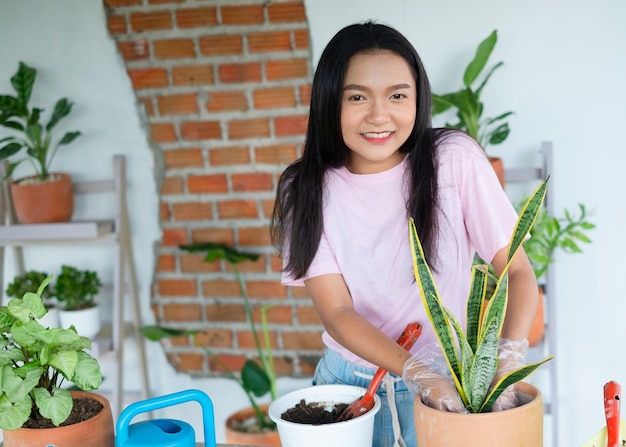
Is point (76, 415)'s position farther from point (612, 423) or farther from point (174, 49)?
point (174, 49)

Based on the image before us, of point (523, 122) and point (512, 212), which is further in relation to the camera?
point (523, 122)

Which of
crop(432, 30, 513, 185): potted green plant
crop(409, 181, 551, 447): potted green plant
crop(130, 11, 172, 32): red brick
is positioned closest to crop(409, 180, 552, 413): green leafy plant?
crop(409, 181, 551, 447): potted green plant

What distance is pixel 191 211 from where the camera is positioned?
270cm

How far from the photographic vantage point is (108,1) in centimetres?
263

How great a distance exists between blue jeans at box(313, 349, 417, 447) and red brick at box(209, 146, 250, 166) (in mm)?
1215

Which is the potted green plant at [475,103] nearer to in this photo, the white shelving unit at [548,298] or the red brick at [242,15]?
the white shelving unit at [548,298]

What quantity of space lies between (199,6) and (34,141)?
2.32ft

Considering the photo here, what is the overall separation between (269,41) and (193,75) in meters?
0.29

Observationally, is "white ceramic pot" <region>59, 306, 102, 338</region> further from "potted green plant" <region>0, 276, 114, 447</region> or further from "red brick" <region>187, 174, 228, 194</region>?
"potted green plant" <region>0, 276, 114, 447</region>

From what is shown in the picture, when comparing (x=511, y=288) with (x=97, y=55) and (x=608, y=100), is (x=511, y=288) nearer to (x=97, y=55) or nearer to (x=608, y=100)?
(x=608, y=100)

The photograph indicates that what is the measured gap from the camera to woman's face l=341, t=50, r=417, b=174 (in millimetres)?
1302

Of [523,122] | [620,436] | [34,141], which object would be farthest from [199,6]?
[620,436]

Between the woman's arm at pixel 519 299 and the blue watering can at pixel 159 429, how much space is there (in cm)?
47

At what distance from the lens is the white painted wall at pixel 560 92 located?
237 centimetres
